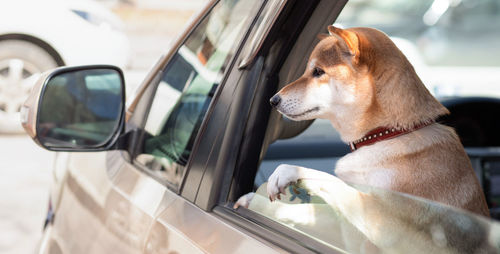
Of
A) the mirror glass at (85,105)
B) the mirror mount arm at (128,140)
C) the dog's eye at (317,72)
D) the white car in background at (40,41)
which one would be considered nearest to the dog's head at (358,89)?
the dog's eye at (317,72)

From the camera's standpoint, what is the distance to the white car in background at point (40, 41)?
701cm

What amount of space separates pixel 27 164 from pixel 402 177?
5362 millimetres

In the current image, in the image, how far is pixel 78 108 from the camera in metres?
3.23

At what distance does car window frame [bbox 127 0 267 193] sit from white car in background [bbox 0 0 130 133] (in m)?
5.31

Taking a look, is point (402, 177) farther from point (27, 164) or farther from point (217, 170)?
point (27, 164)

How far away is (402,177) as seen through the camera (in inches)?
52.5

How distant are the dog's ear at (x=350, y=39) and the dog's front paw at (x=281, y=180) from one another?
462 millimetres

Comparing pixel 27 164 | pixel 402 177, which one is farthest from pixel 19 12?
pixel 402 177

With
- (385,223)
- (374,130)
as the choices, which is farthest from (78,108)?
(385,223)

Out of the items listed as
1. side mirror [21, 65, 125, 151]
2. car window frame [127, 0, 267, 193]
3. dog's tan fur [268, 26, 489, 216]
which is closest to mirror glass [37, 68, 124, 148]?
side mirror [21, 65, 125, 151]

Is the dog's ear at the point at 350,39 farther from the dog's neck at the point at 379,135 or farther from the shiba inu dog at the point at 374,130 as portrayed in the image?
the dog's neck at the point at 379,135

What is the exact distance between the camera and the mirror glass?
2445mm

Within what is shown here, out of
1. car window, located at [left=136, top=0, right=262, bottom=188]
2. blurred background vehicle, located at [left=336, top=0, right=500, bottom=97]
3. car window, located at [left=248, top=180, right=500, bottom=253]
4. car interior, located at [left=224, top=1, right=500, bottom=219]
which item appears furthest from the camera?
blurred background vehicle, located at [left=336, top=0, right=500, bottom=97]

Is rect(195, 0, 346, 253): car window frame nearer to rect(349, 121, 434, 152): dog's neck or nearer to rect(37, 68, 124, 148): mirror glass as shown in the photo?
rect(349, 121, 434, 152): dog's neck
